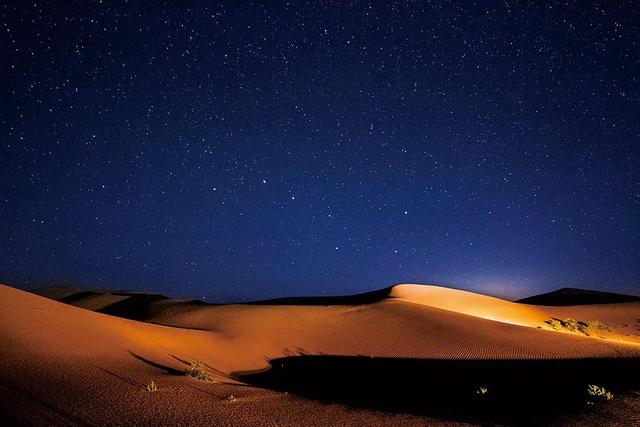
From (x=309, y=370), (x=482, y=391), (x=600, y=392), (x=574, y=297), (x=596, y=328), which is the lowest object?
(x=309, y=370)

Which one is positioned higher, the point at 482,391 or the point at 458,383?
the point at 482,391

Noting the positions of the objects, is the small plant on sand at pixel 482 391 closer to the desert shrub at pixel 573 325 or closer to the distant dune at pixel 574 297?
the desert shrub at pixel 573 325

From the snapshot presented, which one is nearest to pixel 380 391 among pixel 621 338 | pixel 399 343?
pixel 399 343

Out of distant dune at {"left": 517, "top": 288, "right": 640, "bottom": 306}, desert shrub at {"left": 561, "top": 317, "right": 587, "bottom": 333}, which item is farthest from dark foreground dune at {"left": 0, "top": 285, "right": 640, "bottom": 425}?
distant dune at {"left": 517, "top": 288, "right": 640, "bottom": 306}

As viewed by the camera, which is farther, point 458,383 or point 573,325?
point 573,325

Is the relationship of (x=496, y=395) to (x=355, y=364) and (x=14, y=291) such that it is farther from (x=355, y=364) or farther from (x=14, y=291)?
(x=14, y=291)

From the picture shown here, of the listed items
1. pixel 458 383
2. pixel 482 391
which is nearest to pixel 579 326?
pixel 458 383

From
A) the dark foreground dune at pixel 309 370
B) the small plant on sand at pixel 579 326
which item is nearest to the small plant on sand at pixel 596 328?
the small plant on sand at pixel 579 326

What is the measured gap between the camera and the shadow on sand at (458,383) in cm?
774

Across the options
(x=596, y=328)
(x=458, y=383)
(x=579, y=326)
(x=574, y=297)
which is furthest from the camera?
(x=574, y=297)

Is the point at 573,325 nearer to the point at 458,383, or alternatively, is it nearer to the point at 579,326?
the point at 579,326

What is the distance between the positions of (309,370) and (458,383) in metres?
5.44

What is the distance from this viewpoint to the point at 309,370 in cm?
1406

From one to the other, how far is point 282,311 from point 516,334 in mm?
15146
